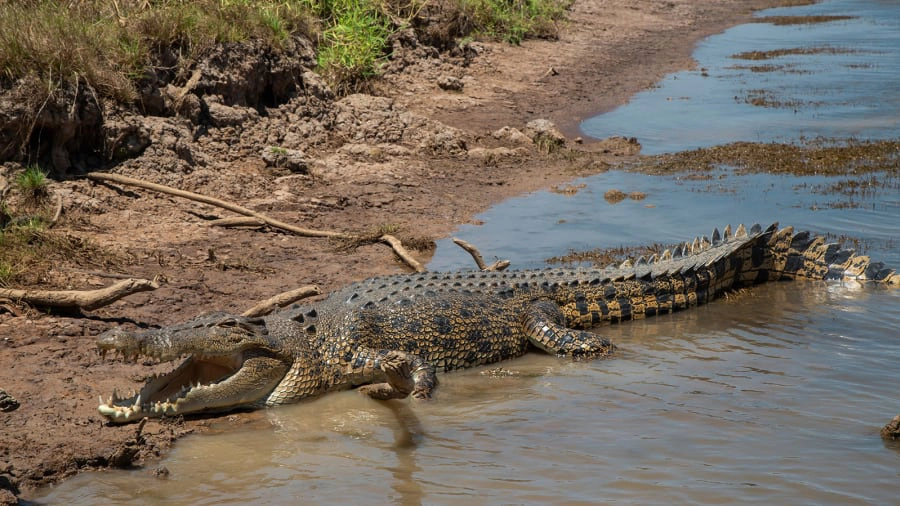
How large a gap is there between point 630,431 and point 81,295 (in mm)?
3582

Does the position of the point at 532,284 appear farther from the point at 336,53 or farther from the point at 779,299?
the point at 336,53

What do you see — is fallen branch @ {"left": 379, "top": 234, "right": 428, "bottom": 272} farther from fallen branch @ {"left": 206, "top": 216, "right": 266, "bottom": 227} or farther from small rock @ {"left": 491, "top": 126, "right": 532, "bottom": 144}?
small rock @ {"left": 491, "top": 126, "right": 532, "bottom": 144}

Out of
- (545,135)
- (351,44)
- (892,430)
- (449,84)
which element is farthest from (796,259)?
(449,84)

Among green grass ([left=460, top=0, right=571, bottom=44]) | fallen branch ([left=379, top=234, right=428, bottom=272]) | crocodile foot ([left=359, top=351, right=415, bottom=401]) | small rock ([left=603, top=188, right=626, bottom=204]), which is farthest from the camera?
green grass ([left=460, top=0, right=571, bottom=44])

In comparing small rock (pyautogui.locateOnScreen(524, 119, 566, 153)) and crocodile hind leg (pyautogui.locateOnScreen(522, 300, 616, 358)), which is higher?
small rock (pyautogui.locateOnScreen(524, 119, 566, 153))

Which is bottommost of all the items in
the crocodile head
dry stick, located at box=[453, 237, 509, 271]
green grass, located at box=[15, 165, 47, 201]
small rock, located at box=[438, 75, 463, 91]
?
the crocodile head

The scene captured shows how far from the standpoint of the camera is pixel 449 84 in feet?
48.6

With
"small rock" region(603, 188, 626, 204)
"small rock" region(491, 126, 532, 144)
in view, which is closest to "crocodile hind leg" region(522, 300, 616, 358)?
"small rock" region(603, 188, 626, 204)

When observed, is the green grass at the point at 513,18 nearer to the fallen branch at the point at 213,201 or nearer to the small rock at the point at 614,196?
the small rock at the point at 614,196

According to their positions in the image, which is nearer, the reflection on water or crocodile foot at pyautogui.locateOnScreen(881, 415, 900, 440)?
crocodile foot at pyautogui.locateOnScreen(881, 415, 900, 440)

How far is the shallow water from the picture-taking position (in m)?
4.26

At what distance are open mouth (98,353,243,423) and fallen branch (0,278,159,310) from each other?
900 mm

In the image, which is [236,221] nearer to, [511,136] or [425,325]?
[425,325]

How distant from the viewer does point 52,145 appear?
8.50m
